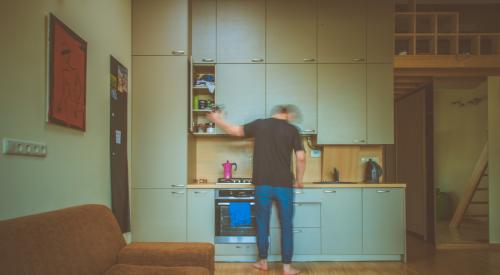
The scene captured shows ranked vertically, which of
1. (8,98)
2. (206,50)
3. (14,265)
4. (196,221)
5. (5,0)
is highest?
(206,50)

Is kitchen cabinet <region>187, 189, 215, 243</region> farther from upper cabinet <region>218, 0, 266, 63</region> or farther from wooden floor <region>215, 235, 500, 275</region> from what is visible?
upper cabinet <region>218, 0, 266, 63</region>

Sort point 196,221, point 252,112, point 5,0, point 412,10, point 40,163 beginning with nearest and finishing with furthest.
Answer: point 5,0
point 40,163
point 196,221
point 252,112
point 412,10

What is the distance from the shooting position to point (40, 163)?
2.25 metres

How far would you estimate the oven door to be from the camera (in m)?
4.20

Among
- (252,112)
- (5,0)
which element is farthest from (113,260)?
(252,112)

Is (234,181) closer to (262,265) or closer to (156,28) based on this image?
(262,265)

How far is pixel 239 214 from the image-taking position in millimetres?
4191

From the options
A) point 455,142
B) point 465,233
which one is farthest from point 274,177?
point 455,142

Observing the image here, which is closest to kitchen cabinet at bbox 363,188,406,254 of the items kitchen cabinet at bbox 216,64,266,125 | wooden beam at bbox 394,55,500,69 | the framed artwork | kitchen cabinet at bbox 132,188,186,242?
kitchen cabinet at bbox 216,64,266,125

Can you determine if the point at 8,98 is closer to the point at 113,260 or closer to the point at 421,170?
the point at 113,260

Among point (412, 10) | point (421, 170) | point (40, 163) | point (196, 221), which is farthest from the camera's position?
point (421, 170)

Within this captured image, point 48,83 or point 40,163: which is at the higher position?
point 48,83

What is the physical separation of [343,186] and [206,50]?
2157mm

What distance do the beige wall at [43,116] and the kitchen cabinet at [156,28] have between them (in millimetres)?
779
